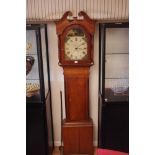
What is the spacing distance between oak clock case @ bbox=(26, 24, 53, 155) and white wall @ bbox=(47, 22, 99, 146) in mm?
201

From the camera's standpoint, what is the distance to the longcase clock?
122 inches

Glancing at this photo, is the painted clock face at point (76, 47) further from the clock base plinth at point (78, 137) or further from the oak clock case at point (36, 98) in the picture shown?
the clock base plinth at point (78, 137)

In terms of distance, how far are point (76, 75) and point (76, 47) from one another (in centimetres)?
35

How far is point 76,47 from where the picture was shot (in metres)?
3.18

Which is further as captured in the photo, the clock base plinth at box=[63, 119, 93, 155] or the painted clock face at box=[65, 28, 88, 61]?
the clock base plinth at box=[63, 119, 93, 155]

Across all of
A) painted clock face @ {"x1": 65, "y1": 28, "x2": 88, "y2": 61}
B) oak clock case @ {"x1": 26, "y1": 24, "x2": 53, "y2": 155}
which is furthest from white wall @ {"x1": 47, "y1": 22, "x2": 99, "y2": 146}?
painted clock face @ {"x1": 65, "y1": 28, "x2": 88, "y2": 61}

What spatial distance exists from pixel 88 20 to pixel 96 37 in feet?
1.23

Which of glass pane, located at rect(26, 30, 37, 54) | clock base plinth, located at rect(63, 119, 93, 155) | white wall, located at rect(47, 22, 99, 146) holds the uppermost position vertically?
glass pane, located at rect(26, 30, 37, 54)

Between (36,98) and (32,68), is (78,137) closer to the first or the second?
(36,98)

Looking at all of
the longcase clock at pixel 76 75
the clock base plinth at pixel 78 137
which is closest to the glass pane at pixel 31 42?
the longcase clock at pixel 76 75

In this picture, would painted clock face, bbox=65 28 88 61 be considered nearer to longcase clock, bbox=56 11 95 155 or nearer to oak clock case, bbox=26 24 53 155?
longcase clock, bbox=56 11 95 155

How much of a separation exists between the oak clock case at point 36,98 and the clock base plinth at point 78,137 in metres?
0.25

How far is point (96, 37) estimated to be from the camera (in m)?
3.42

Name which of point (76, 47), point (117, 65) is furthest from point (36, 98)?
point (117, 65)
